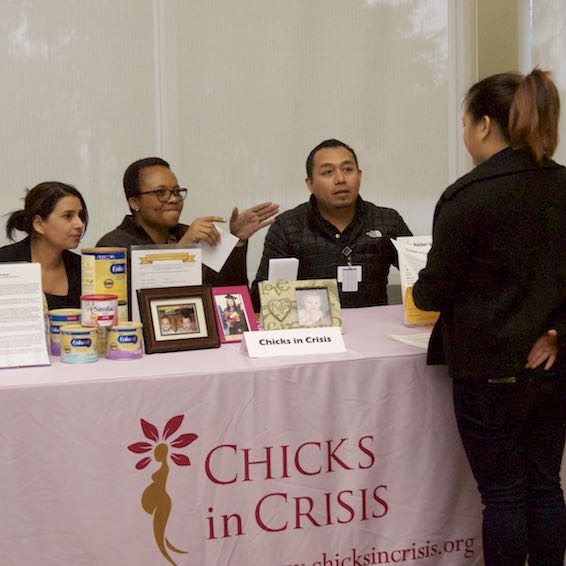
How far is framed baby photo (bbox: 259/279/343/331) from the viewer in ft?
6.58

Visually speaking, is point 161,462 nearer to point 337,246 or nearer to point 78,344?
point 78,344

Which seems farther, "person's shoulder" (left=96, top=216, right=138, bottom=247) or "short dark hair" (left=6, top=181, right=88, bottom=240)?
"person's shoulder" (left=96, top=216, right=138, bottom=247)

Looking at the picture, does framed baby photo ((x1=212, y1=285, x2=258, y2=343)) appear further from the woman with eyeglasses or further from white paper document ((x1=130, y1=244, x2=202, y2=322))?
the woman with eyeglasses

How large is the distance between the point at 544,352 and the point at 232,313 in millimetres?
800

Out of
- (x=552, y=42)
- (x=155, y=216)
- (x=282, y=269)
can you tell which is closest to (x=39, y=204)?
(x=155, y=216)

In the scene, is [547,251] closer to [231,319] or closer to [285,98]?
[231,319]

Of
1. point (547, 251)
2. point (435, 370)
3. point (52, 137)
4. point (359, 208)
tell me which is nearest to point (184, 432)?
point (435, 370)

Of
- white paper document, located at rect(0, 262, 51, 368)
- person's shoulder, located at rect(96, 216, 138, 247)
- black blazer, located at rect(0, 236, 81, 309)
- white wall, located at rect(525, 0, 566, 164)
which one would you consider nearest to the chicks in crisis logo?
white paper document, located at rect(0, 262, 51, 368)

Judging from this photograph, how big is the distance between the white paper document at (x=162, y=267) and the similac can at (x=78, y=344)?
0.20 metres

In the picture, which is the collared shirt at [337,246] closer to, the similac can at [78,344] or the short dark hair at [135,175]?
the short dark hair at [135,175]

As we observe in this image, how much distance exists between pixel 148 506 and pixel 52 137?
7.71 feet

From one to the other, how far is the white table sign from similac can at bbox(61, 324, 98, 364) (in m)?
0.36

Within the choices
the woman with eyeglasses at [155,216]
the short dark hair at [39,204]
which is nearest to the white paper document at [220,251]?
the woman with eyeglasses at [155,216]

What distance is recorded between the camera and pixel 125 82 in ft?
12.0
